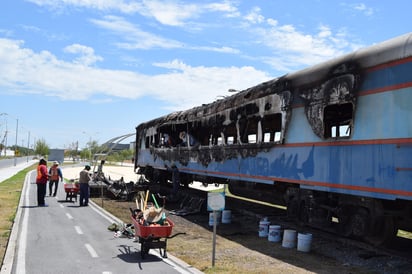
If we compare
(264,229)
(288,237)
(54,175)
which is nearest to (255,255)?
(288,237)

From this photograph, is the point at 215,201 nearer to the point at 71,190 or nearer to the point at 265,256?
the point at 265,256

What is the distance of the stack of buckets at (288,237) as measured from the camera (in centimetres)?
955

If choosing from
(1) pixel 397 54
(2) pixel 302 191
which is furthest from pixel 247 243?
(1) pixel 397 54

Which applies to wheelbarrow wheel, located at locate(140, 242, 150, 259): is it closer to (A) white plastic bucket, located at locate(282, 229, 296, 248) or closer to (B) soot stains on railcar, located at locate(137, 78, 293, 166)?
(A) white plastic bucket, located at locate(282, 229, 296, 248)

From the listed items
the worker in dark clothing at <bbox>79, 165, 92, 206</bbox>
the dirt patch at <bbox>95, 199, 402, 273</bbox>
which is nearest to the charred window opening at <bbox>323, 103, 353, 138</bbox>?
the dirt patch at <bbox>95, 199, 402, 273</bbox>

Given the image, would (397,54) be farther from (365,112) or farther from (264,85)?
(264,85)

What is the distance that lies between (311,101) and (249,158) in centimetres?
317

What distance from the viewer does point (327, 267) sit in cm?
827

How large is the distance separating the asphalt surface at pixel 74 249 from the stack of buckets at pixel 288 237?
2662 mm

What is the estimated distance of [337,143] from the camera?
360 inches

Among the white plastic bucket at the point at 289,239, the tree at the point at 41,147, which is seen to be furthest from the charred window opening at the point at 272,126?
the tree at the point at 41,147

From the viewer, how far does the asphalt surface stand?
790 centimetres

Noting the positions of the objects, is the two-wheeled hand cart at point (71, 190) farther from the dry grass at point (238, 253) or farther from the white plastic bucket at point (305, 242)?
the white plastic bucket at point (305, 242)

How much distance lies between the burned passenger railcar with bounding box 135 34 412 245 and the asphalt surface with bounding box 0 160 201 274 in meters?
3.52
